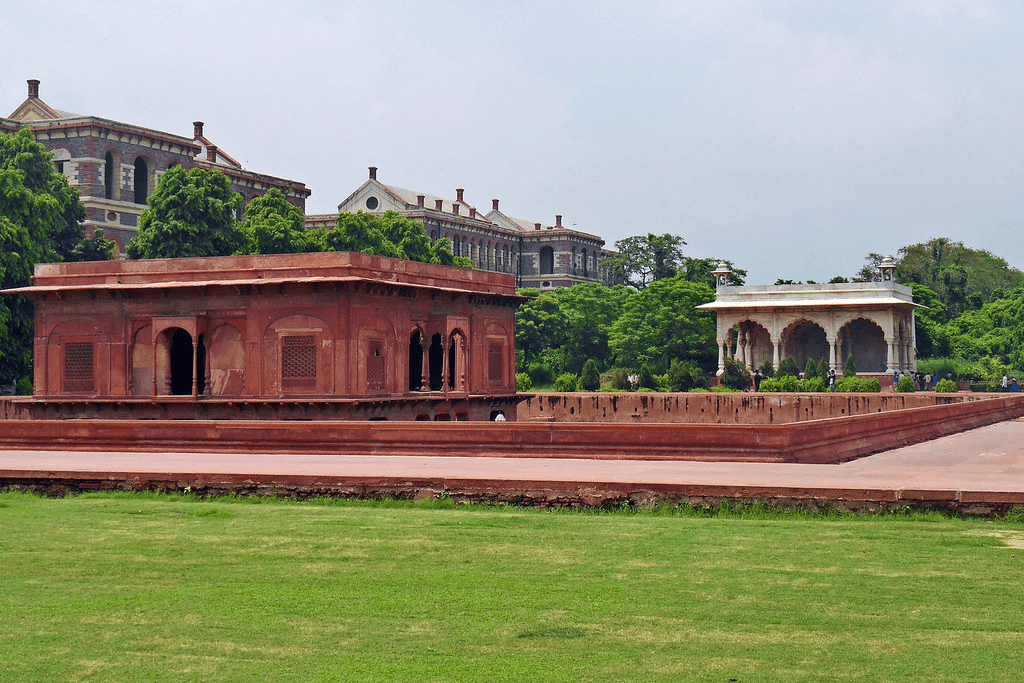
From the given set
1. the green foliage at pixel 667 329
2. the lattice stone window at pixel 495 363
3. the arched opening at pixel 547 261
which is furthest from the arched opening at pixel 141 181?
the arched opening at pixel 547 261

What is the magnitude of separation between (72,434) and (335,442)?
5503 millimetres

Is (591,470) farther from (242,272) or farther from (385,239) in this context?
(385,239)

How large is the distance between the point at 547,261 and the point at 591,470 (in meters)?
97.8

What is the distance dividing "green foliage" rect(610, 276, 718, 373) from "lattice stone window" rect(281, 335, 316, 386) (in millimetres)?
37782

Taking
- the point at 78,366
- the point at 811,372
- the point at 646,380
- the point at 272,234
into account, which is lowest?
the point at 646,380

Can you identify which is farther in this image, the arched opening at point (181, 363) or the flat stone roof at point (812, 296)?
the flat stone roof at point (812, 296)

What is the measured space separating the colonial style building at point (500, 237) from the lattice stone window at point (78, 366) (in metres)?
61.4

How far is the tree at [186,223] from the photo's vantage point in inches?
2136

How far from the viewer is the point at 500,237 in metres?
109

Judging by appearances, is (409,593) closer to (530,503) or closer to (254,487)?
(530,503)

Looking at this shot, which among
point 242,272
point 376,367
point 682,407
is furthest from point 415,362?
point 682,407

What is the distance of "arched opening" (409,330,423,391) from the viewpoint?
36031 millimetres

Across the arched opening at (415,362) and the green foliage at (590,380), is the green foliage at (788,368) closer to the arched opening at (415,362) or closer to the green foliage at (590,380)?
the green foliage at (590,380)

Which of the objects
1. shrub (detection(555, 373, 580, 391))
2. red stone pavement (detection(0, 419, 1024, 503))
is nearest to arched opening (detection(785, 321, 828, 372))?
shrub (detection(555, 373, 580, 391))
